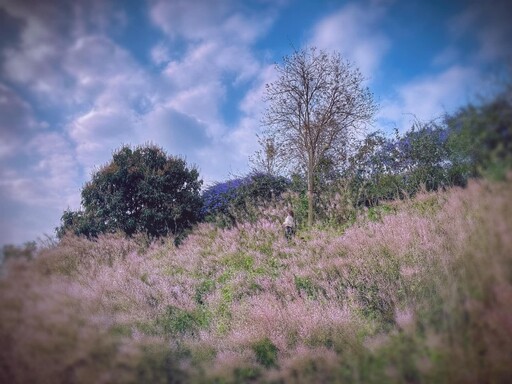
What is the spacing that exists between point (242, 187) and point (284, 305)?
8614 millimetres

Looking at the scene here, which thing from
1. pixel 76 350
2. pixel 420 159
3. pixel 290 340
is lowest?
pixel 290 340

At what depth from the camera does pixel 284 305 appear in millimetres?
5355

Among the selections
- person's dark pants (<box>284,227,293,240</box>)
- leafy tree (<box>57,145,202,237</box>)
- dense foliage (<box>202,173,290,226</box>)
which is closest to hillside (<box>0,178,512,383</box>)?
person's dark pants (<box>284,227,293,240</box>)

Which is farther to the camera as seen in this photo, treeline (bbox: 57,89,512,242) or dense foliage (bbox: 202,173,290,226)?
dense foliage (bbox: 202,173,290,226)

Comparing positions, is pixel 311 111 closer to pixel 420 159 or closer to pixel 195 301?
pixel 420 159

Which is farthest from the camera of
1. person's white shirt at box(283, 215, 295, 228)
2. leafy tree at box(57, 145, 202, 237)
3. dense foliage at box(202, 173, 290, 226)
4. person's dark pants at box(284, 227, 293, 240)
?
dense foliage at box(202, 173, 290, 226)

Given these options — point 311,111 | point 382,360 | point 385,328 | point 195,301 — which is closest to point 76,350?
point 382,360

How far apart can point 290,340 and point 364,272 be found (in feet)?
6.70

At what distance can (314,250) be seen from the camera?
23.7 ft

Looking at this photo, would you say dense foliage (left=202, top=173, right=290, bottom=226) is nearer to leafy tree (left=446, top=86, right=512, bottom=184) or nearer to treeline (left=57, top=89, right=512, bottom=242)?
treeline (left=57, top=89, right=512, bottom=242)

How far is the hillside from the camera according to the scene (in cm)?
219

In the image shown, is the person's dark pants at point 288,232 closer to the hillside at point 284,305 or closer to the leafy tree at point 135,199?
the hillside at point 284,305

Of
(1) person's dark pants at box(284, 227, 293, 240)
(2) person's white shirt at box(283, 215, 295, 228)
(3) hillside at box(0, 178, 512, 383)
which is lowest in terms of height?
(3) hillside at box(0, 178, 512, 383)

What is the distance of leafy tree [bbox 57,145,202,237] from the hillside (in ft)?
7.20
